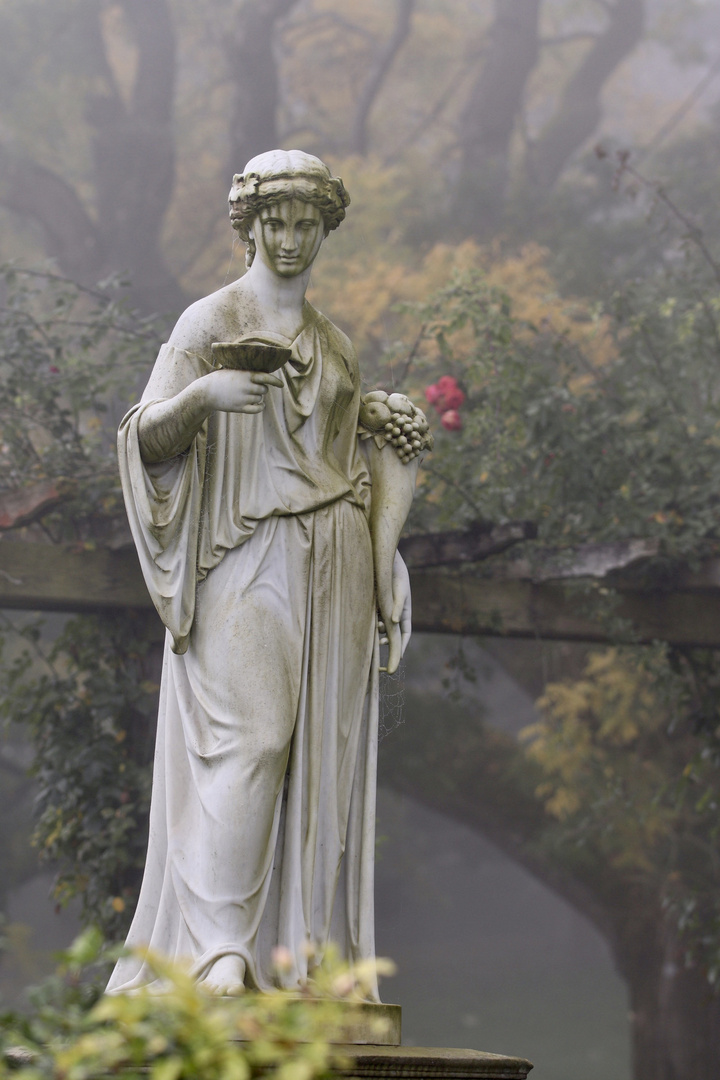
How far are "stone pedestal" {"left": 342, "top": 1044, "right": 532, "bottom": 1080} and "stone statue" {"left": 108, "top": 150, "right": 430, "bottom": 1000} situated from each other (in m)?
0.23

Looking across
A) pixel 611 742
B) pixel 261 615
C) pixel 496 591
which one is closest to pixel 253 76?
pixel 611 742

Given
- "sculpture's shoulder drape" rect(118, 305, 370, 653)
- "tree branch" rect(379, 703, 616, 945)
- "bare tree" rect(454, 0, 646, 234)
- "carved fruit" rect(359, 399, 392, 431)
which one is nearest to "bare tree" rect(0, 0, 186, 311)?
"bare tree" rect(454, 0, 646, 234)

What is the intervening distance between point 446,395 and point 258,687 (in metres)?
3.26

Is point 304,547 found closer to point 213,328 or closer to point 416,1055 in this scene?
point 213,328

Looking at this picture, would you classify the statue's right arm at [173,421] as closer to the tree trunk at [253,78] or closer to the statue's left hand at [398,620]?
the statue's left hand at [398,620]

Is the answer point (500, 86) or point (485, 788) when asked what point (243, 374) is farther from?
point (500, 86)

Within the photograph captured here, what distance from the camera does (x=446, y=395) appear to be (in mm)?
5336

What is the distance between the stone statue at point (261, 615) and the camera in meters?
2.20

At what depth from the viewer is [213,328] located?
2432 mm

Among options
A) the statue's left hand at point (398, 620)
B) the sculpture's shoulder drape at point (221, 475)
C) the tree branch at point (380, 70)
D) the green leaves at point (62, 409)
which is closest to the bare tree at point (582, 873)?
the green leaves at point (62, 409)

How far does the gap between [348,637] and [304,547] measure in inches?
7.4

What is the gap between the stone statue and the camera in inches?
86.7

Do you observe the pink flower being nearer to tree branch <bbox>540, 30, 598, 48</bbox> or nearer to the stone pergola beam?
the stone pergola beam

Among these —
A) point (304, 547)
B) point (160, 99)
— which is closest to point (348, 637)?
point (304, 547)
